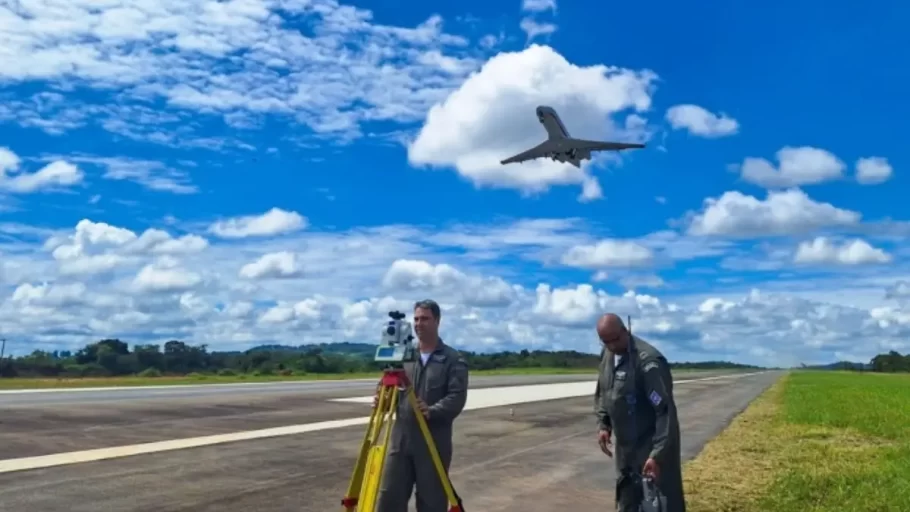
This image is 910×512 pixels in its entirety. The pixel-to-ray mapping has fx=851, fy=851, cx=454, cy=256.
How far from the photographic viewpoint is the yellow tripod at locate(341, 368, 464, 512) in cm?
586

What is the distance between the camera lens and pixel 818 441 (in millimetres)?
18094

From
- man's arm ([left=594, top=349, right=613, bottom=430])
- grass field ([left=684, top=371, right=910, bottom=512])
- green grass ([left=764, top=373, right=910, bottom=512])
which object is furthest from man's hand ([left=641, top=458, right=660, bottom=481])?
green grass ([left=764, top=373, right=910, bottom=512])

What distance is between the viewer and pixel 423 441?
6266mm

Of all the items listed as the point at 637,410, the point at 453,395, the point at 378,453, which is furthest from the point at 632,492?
the point at 378,453

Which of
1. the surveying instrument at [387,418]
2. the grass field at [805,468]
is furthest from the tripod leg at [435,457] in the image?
the grass field at [805,468]

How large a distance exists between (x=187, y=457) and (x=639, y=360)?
31.4ft

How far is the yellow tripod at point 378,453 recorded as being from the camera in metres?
5.86

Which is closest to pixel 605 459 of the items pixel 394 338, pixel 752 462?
pixel 752 462

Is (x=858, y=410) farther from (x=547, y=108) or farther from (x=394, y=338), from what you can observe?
(x=394, y=338)

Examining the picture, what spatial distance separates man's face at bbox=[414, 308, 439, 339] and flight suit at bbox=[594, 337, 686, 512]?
1.50 metres

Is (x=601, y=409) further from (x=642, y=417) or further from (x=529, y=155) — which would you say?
(x=529, y=155)

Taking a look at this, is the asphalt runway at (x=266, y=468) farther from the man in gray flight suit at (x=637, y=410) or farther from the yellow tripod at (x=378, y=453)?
the yellow tripod at (x=378, y=453)

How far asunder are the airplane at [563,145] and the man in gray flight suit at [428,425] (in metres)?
18.9

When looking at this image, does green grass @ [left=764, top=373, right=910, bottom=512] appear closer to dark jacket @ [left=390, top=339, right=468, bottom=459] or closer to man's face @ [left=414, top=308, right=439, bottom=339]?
dark jacket @ [left=390, top=339, right=468, bottom=459]
